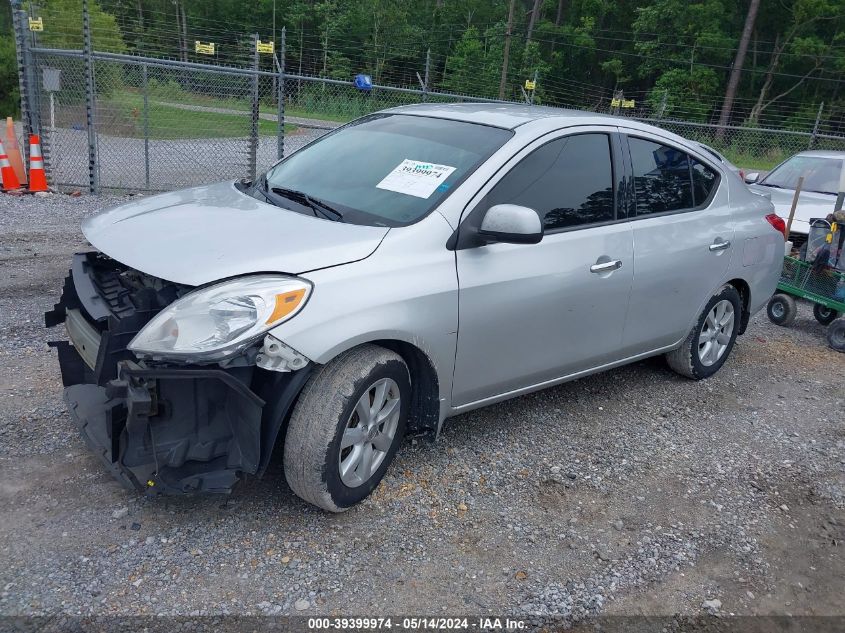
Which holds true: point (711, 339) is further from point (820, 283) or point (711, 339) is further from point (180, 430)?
point (180, 430)

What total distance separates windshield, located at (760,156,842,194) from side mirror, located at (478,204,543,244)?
7886 mm

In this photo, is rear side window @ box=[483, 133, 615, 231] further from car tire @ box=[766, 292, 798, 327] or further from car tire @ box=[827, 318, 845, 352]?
car tire @ box=[766, 292, 798, 327]

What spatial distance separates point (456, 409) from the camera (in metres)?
3.71

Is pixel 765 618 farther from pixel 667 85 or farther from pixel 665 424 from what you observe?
pixel 667 85

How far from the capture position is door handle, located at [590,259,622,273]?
410 centimetres

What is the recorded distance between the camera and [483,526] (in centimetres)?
341

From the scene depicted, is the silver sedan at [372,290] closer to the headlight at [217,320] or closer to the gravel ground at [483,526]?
the headlight at [217,320]

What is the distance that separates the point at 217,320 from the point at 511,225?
1391mm

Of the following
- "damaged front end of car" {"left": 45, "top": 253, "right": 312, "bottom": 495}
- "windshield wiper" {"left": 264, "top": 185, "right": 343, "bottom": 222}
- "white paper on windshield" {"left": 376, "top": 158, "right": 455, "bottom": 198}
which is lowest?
"damaged front end of car" {"left": 45, "top": 253, "right": 312, "bottom": 495}

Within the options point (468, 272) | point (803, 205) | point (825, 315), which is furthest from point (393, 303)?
point (803, 205)

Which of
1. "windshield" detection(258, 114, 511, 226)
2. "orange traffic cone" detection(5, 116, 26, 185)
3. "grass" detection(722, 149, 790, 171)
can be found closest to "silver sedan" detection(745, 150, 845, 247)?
"windshield" detection(258, 114, 511, 226)

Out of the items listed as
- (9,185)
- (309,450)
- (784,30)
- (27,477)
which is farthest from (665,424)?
(784,30)

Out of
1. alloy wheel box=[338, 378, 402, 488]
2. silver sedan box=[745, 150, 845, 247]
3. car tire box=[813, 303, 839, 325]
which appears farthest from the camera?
silver sedan box=[745, 150, 845, 247]

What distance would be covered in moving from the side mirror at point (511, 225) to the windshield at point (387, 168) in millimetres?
288
